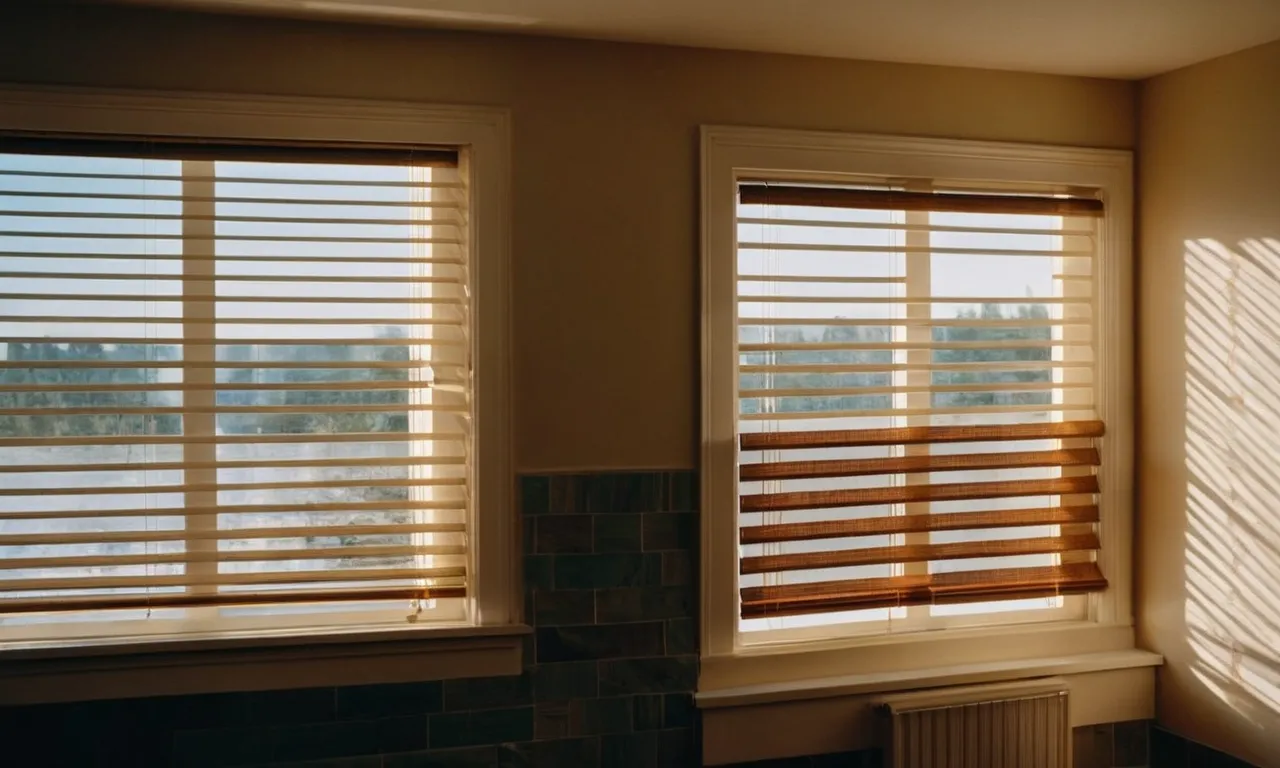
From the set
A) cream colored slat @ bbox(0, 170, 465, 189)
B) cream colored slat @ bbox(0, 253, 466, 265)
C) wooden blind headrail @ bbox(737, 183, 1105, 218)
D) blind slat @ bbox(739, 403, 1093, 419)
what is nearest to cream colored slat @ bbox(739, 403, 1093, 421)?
blind slat @ bbox(739, 403, 1093, 419)

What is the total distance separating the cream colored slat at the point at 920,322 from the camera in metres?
2.82

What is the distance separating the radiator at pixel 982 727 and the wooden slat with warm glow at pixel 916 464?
0.62 meters

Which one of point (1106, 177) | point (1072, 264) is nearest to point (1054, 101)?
point (1106, 177)

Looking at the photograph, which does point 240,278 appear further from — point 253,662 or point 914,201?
point 914,201

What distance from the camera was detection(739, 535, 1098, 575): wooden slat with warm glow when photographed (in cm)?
281

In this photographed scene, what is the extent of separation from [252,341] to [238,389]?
0.12 metres

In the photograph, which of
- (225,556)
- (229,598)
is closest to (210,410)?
(225,556)

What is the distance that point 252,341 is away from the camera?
8.23 ft

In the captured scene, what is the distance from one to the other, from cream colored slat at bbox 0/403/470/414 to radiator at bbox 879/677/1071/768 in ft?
4.80

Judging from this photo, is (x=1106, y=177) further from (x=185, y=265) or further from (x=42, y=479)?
(x=42, y=479)

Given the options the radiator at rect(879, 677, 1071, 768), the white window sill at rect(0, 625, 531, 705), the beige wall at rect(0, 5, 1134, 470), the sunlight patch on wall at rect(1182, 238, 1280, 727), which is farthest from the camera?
the radiator at rect(879, 677, 1071, 768)

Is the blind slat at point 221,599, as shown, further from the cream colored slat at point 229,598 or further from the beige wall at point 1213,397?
the beige wall at point 1213,397

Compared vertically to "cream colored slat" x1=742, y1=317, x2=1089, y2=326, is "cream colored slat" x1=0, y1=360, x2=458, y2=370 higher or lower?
lower

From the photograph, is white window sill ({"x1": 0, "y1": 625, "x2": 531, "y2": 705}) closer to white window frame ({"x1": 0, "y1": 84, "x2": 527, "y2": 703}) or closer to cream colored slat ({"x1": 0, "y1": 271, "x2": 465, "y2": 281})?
white window frame ({"x1": 0, "y1": 84, "x2": 527, "y2": 703})
